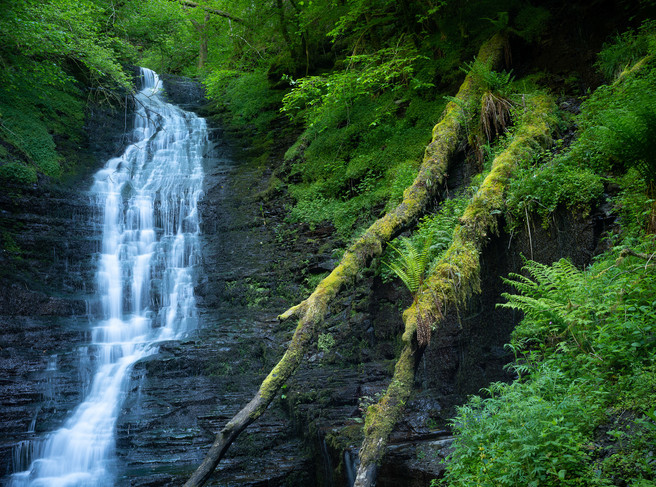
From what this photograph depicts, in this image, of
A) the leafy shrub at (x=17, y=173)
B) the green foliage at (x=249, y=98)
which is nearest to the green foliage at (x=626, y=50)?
the green foliage at (x=249, y=98)

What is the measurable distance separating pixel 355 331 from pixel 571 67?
6.39m

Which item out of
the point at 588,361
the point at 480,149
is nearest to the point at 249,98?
the point at 480,149

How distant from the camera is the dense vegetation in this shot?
11.5ft

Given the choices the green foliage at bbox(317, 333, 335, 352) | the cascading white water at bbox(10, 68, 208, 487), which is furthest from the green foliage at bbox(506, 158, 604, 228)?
the cascading white water at bbox(10, 68, 208, 487)

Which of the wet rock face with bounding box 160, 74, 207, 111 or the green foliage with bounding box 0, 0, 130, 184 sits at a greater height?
the wet rock face with bounding box 160, 74, 207, 111

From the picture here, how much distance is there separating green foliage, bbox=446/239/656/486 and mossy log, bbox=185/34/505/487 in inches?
92.0

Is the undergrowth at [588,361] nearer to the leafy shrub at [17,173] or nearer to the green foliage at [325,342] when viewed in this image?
the green foliage at [325,342]

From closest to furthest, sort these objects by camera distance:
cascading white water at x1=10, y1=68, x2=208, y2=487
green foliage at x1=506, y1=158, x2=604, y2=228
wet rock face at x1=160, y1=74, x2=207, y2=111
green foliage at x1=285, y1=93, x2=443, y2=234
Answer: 1. green foliage at x1=506, y1=158, x2=604, y2=228
2. cascading white water at x1=10, y1=68, x2=208, y2=487
3. green foliage at x1=285, y1=93, x2=443, y2=234
4. wet rock face at x1=160, y1=74, x2=207, y2=111

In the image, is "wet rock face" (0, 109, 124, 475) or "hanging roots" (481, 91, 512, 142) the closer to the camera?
"wet rock face" (0, 109, 124, 475)

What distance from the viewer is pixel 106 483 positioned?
6.91 meters

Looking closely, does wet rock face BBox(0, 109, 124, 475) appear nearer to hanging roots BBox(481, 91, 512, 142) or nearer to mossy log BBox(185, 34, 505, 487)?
mossy log BBox(185, 34, 505, 487)

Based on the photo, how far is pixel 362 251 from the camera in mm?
7023

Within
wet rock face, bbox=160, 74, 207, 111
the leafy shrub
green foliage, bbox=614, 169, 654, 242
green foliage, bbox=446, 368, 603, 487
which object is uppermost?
wet rock face, bbox=160, 74, 207, 111

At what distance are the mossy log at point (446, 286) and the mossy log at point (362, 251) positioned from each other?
1197 mm
